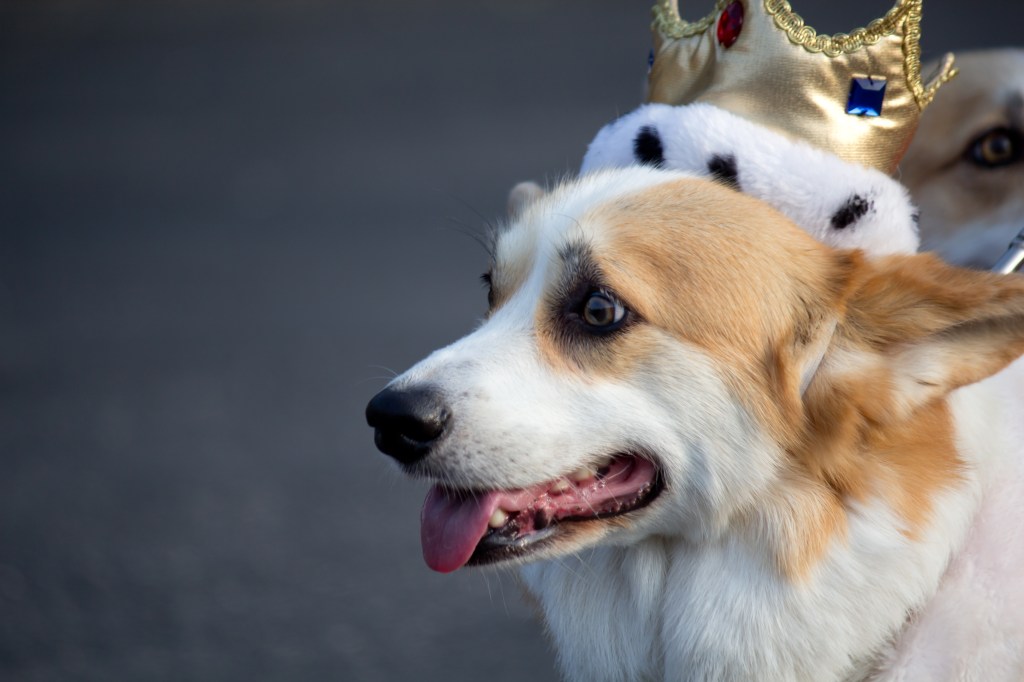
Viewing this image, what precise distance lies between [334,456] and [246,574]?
2.68ft

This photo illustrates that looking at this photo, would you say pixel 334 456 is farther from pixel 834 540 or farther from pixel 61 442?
pixel 834 540

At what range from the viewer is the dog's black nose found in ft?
6.38

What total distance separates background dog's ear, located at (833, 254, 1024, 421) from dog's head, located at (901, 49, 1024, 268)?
1269 millimetres

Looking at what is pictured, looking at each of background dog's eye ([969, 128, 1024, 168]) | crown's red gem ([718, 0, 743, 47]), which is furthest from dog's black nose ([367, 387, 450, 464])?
background dog's eye ([969, 128, 1024, 168])

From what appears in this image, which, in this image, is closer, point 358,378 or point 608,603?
point 608,603

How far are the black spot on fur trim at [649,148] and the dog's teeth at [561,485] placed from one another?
75 cm

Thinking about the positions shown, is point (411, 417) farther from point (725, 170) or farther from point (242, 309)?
point (242, 309)

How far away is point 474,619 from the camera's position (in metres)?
3.69

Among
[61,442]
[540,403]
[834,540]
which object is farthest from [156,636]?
[834,540]

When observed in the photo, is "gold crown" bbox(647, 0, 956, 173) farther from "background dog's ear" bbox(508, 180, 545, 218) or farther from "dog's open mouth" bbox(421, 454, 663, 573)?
"dog's open mouth" bbox(421, 454, 663, 573)

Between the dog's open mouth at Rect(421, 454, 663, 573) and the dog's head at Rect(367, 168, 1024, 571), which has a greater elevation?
the dog's head at Rect(367, 168, 1024, 571)

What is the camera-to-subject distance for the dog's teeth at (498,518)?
2021mm

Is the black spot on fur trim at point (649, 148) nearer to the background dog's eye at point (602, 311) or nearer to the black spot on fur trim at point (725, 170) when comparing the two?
the black spot on fur trim at point (725, 170)

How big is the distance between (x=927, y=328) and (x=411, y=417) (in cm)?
90
